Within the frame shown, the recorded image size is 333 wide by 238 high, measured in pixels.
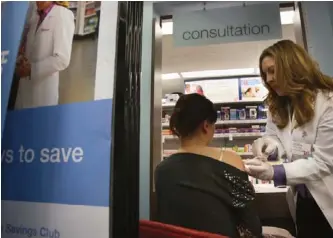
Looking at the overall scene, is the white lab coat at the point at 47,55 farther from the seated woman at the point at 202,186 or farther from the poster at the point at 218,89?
the poster at the point at 218,89

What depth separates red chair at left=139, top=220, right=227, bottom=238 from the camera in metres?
0.84

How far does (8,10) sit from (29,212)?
0.63 m

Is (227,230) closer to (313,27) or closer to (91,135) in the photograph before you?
(91,135)

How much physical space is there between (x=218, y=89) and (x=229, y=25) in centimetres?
157

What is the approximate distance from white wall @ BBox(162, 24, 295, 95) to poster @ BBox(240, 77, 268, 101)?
0.39m

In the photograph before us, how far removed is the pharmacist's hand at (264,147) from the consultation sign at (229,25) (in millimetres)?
1218

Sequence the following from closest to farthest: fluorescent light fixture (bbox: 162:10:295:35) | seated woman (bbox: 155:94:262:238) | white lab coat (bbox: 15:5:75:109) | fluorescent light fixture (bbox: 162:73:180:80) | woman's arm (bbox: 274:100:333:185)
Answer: white lab coat (bbox: 15:5:75:109) → woman's arm (bbox: 274:100:333:185) → seated woman (bbox: 155:94:262:238) → fluorescent light fixture (bbox: 162:10:295:35) → fluorescent light fixture (bbox: 162:73:180:80)

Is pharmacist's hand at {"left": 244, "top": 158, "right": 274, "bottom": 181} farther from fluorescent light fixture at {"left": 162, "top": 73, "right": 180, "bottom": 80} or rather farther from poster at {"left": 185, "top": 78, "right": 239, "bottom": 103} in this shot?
fluorescent light fixture at {"left": 162, "top": 73, "right": 180, "bottom": 80}

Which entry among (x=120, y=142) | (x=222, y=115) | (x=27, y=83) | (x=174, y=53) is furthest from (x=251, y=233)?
(x=174, y=53)

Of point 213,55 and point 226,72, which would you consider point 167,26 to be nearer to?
point 213,55

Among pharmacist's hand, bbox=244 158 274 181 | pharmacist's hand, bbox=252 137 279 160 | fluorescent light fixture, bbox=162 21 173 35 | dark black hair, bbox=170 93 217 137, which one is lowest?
pharmacist's hand, bbox=244 158 274 181

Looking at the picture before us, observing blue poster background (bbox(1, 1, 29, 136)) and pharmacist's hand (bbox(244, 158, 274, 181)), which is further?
pharmacist's hand (bbox(244, 158, 274, 181))

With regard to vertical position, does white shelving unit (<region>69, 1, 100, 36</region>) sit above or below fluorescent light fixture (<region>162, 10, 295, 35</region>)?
below

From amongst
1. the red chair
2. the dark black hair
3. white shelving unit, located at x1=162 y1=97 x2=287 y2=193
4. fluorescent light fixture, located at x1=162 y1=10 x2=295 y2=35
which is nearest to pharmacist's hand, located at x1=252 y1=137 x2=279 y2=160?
the dark black hair
